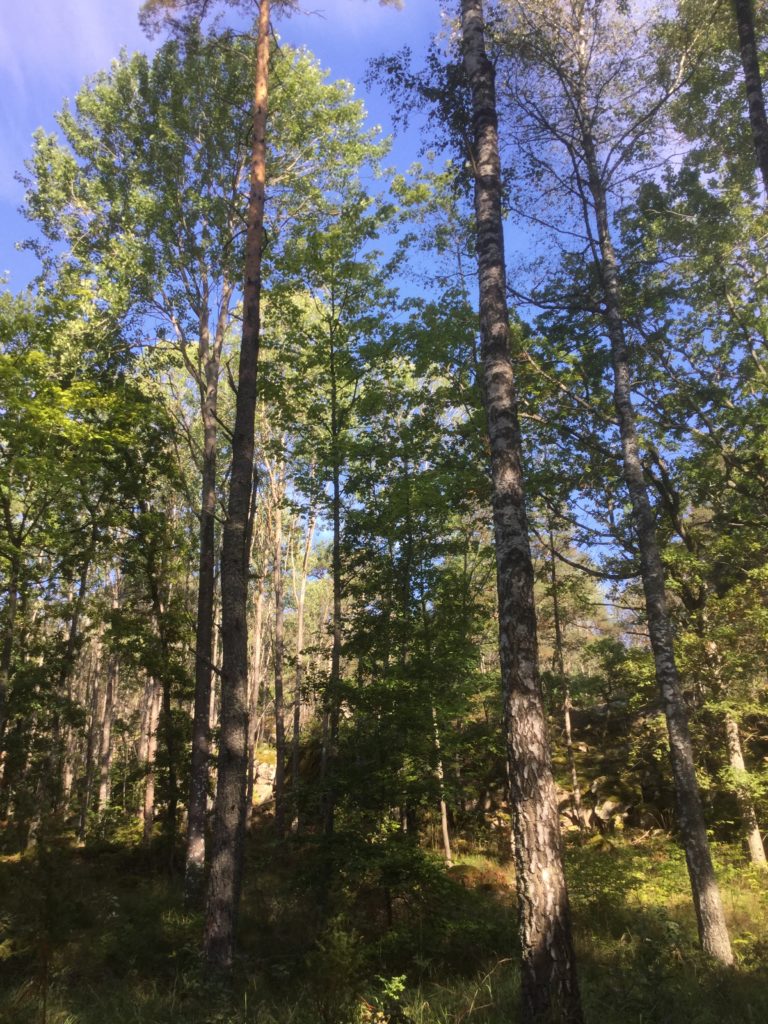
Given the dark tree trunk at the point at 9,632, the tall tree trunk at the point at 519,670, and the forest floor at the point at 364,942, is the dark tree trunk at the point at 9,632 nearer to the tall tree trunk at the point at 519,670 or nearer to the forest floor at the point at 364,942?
the forest floor at the point at 364,942

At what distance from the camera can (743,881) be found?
12852 millimetres

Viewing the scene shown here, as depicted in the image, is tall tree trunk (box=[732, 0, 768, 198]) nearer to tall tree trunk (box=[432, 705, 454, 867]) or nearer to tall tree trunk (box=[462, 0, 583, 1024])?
tall tree trunk (box=[462, 0, 583, 1024])

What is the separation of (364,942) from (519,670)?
671cm

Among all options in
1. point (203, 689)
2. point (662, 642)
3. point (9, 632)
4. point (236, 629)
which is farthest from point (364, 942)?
point (9, 632)

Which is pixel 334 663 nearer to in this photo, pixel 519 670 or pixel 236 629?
pixel 236 629

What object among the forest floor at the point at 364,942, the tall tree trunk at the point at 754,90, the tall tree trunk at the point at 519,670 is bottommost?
the forest floor at the point at 364,942

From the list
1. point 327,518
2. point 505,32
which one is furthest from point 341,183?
point 327,518

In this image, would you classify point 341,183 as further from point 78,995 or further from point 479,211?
point 78,995

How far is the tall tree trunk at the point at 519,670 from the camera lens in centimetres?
434

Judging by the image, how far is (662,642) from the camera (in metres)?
9.61

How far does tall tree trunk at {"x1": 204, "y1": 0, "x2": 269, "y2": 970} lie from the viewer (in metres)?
6.77

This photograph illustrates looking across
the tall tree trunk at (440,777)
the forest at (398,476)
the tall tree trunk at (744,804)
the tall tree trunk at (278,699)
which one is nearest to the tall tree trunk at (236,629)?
the forest at (398,476)

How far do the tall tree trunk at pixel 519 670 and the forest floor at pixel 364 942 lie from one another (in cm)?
126

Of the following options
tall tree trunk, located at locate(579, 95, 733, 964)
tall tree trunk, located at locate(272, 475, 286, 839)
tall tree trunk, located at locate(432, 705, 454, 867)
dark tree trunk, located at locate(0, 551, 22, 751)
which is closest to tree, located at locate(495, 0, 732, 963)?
tall tree trunk, located at locate(579, 95, 733, 964)
